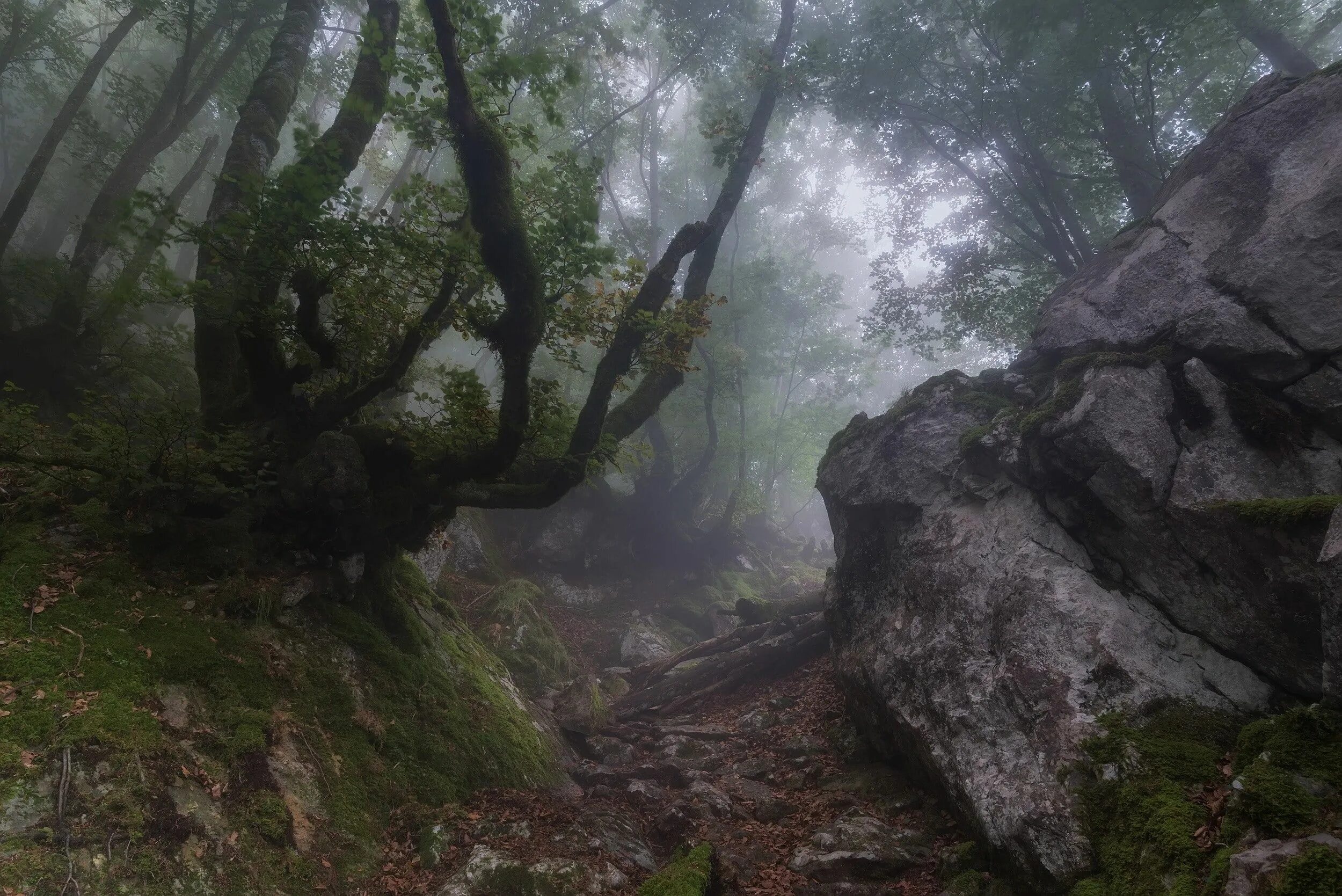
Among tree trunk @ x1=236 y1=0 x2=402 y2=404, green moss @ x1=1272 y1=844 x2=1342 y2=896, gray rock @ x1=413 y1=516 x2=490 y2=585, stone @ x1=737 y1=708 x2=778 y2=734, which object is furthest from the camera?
gray rock @ x1=413 y1=516 x2=490 y2=585

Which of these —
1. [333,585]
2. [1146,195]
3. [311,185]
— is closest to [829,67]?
[1146,195]

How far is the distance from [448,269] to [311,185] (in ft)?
4.99

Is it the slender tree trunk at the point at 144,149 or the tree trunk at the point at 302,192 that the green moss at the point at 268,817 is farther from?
the slender tree trunk at the point at 144,149

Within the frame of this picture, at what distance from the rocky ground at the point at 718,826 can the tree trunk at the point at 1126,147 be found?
46.4 ft

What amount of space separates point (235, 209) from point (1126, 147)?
19.0m

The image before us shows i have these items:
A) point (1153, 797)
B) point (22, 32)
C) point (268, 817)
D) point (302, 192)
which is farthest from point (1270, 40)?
point (22, 32)

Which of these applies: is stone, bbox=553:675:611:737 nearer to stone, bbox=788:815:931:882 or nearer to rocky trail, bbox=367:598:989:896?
rocky trail, bbox=367:598:989:896

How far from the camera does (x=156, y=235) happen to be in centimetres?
515

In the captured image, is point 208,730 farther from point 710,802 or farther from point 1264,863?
point 1264,863

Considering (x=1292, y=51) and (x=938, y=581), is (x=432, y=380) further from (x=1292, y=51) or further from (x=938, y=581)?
(x=1292, y=51)

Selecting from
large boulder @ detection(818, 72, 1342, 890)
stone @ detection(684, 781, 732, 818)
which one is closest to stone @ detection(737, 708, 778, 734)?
large boulder @ detection(818, 72, 1342, 890)

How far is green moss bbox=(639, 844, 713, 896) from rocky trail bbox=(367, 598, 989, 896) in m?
0.22

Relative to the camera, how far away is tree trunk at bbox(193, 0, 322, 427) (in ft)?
19.8

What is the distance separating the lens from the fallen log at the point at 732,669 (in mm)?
12461
